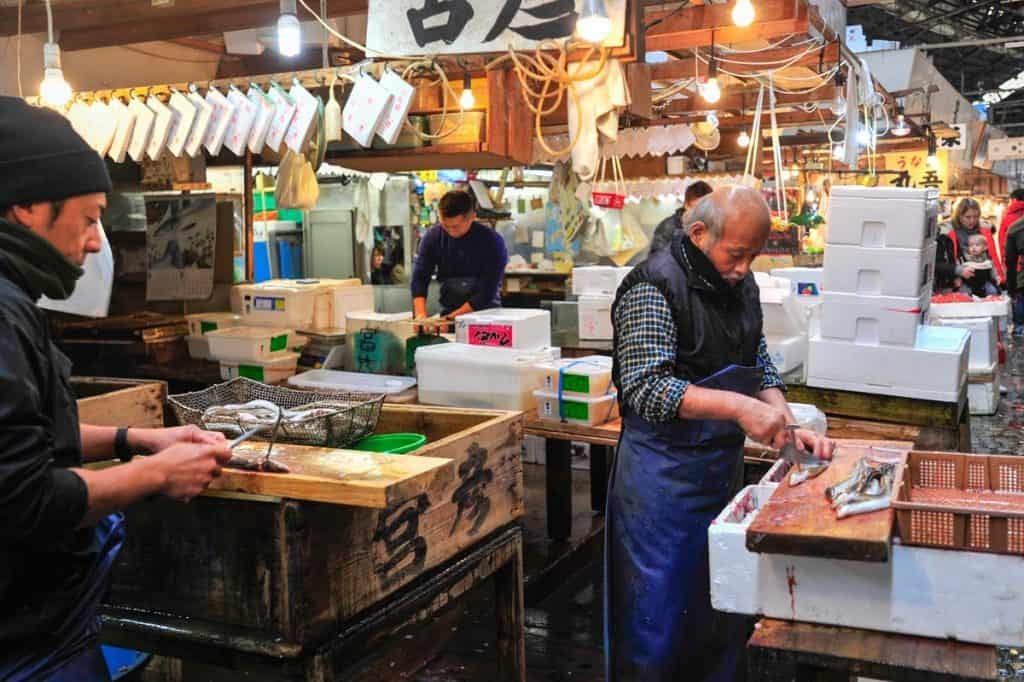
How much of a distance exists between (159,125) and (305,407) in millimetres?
3470

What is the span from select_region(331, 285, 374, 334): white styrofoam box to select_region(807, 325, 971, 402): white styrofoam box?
3.40 meters

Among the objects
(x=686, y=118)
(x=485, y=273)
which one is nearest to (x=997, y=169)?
(x=686, y=118)

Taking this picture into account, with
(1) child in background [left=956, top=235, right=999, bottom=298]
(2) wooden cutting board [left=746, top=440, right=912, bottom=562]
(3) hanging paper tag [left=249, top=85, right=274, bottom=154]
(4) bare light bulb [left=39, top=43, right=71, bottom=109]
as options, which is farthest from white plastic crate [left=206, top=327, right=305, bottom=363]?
(1) child in background [left=956, top=235, right=999, bottom=298]

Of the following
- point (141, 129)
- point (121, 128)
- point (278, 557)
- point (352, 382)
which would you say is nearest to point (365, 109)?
point (352, 382)

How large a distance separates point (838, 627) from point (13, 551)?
1.94 metres

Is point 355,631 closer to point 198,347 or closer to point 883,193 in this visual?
point 883,193

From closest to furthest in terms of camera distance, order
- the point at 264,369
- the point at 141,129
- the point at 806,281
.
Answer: the point at 141,129 → the point at 806,281 → the point at 264,369

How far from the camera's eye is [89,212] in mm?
2076

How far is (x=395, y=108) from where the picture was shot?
499cm

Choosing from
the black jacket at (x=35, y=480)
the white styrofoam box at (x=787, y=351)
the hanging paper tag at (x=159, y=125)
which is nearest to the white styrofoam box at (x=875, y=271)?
the white styrofoam box at (x=787, y=351)

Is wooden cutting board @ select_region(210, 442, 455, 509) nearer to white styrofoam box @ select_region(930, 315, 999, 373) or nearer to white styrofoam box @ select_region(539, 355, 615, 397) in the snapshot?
white styrofoam box @ select_region(539, 355, 615, 397)

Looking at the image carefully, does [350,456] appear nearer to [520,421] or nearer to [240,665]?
[240,665]

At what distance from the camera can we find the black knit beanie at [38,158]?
1.91 meters

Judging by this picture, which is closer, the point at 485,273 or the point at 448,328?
the point at 448,328
